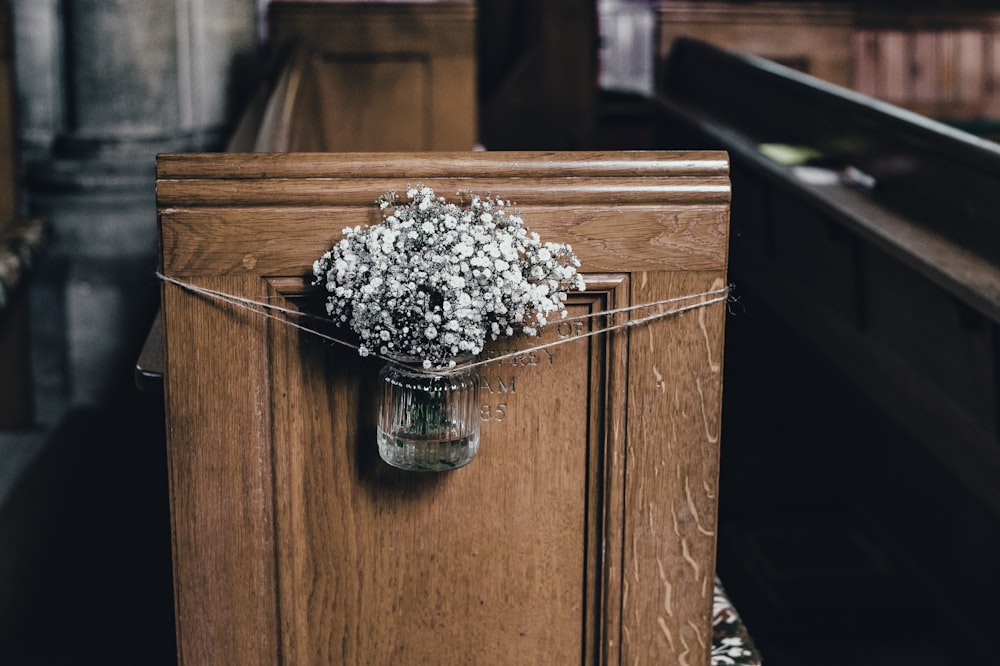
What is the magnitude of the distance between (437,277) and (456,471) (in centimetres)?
32

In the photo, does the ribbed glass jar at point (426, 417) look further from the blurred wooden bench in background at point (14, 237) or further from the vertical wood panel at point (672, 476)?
the blurred wooden bench in background at point (14, 237)

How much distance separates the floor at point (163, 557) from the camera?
2.49m

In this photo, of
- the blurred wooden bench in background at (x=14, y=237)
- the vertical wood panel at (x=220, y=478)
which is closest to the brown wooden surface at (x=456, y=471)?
the vertical wood panel at (x=220, y=478)

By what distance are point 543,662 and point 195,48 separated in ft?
8.63

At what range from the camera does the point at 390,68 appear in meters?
4.30

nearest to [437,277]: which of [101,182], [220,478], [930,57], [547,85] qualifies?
[220,478]

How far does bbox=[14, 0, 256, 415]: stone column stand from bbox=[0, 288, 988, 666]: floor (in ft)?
0.60

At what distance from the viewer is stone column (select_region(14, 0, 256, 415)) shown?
11.3 ft

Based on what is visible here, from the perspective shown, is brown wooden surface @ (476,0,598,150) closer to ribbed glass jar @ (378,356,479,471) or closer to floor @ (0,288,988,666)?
floor @ (0,288,988,666)

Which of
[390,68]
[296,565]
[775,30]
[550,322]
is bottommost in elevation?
[296,565]

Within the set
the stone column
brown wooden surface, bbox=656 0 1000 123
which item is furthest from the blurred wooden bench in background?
brown wooden surface, bbox=656 0 1000 123

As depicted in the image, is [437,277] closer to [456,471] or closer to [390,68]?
[456,471]

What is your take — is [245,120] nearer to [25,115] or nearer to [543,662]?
[25,115]

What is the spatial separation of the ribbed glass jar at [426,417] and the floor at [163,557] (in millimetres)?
1202
